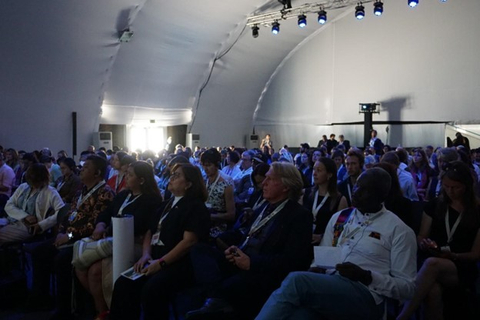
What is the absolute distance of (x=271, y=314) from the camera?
2.11m

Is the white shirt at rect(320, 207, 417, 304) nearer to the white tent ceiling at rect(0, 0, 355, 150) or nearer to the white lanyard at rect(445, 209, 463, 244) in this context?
the white lanyard at rect(445, 209, 463, 244)

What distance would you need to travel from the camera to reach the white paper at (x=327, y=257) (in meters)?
2.35

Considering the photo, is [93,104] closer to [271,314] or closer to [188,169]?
[188,169]

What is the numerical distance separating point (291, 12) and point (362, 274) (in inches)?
522

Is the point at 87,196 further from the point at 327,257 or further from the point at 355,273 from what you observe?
the point at 355,273

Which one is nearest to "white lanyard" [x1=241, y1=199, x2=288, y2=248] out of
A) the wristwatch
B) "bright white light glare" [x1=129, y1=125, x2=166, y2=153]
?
the wristwatch

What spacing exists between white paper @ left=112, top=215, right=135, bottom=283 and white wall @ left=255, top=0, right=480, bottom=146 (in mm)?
14814

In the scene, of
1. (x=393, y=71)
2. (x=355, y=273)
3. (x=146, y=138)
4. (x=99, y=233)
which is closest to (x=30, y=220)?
(x=99, y=233)

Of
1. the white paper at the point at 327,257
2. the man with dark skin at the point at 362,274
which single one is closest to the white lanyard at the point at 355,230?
the man with dark skin at the point at 362,274

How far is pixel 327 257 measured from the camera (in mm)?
2355

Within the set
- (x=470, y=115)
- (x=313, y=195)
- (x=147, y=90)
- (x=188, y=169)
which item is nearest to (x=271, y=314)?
(x=188, y=169)

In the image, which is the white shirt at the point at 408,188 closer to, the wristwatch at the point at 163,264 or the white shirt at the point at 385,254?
the white shirt at the point at 385,254

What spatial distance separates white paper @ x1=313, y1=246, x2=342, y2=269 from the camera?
2346 mm

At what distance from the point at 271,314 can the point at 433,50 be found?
15785 millimetres
